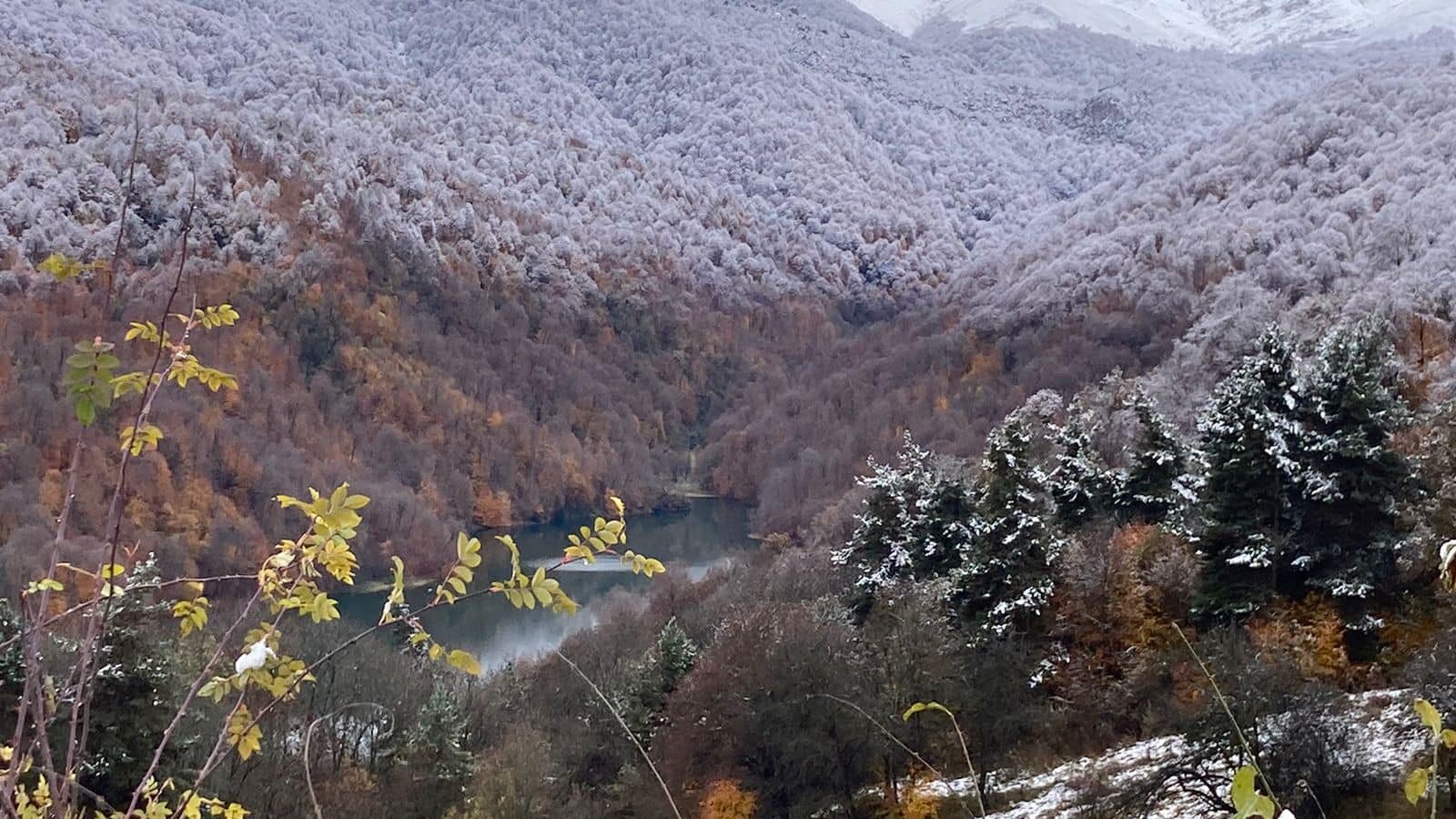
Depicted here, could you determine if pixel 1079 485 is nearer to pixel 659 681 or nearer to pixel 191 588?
pixel 659 681

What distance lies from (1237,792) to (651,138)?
146 m

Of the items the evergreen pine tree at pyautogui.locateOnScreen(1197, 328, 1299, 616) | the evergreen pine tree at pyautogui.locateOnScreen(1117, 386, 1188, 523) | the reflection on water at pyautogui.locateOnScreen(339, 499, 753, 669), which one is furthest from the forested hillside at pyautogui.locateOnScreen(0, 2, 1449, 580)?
the evergreen pine tree at pyautogui.locateOnScreen(1197, 328, 1299, 616)

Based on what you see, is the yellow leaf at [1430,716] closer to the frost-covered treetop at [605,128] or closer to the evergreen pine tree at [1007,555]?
the evergreen pine tree at [1007,555]

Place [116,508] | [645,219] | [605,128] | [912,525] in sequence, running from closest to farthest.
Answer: [116,508] < [912,525] < [645,219] < [605,128]

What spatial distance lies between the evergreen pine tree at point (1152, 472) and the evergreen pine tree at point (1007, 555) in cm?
245

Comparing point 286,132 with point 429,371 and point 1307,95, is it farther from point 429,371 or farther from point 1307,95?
point 1307,95

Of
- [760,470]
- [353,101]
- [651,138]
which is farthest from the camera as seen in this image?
[651,138]

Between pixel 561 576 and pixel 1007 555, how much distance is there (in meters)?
32.8

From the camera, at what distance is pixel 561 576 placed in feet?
159

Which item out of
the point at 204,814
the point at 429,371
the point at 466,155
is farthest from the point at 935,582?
the point at 466,155

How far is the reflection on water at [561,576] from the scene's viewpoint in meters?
36.9

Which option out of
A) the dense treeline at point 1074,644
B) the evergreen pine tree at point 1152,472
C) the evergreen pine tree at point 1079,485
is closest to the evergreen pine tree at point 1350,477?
the dense treeline at point 1074,644

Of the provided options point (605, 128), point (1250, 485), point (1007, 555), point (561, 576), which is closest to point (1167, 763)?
point (1250, 485)

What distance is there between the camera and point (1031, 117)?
146625mm
